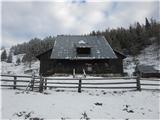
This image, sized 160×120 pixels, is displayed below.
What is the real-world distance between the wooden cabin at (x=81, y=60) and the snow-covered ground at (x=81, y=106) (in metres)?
19.8

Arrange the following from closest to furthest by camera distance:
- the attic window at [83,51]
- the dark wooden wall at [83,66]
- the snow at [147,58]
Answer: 1. the dark wooden wall at [83,66]
2. the attic window at [83,51]
3. the snow at [147,58]

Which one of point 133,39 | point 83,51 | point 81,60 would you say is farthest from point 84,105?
point 133,39

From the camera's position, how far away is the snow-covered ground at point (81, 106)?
10.5 m

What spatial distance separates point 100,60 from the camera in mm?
35594

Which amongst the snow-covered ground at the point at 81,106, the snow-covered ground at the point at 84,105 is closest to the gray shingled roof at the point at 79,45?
the snow-covered ground at the point at 84,105

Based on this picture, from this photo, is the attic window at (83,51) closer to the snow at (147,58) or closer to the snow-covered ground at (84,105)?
the snow-covered ground at (84,105)

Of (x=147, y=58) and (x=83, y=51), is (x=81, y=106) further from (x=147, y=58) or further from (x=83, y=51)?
(x=147, y=58)

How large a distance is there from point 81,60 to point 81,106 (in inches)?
928

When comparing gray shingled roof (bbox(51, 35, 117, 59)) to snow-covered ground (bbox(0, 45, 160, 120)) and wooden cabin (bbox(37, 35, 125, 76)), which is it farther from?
snow-covered ground (bbox(0, 45, 160, 120))

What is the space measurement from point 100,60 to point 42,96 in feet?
74.9

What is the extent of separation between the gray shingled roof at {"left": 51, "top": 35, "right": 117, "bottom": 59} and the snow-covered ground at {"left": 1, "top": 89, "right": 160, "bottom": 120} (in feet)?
65.6

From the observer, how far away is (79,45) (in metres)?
37.4

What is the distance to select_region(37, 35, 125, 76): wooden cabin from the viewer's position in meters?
34.9

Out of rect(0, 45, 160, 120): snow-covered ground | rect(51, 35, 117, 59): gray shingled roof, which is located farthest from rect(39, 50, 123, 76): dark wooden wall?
rect(0, 45, 160, 120): snow-covered ground
